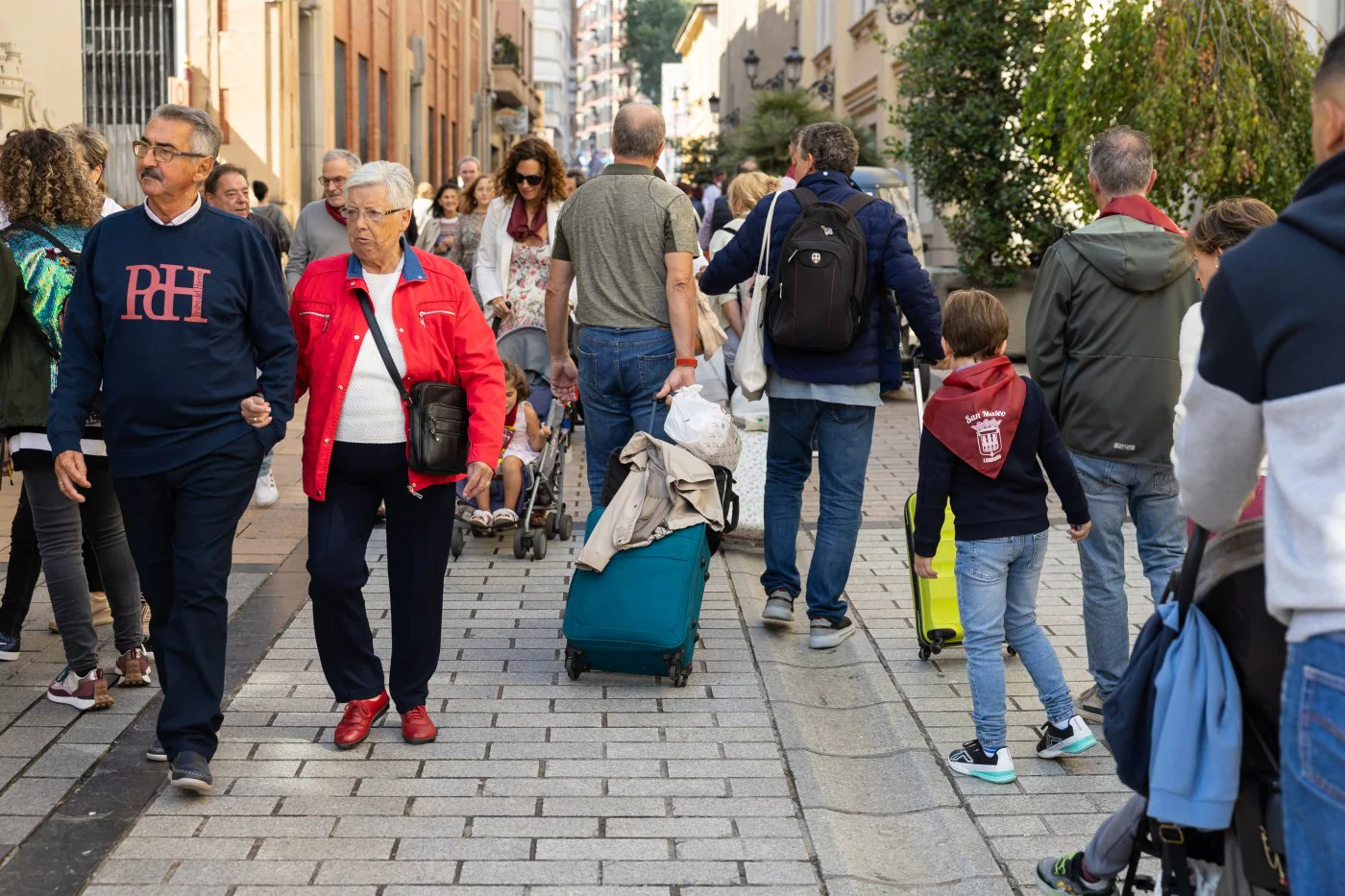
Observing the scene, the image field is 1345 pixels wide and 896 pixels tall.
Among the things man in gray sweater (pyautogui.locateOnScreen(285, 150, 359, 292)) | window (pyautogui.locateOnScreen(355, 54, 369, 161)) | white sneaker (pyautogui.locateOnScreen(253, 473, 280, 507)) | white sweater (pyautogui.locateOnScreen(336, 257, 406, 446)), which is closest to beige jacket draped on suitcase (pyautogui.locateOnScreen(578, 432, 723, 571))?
white sweater (pyautogui.locateOnScreen(336, 257, 406, 446))

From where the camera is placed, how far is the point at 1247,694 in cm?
Answer: 269

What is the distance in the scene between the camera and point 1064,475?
4848mm

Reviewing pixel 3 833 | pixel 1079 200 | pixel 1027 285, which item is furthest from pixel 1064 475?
pixel 1027 285

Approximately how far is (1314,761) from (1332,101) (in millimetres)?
995

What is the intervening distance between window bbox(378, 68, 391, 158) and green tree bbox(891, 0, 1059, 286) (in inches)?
573

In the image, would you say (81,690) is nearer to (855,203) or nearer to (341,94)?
(855,203)

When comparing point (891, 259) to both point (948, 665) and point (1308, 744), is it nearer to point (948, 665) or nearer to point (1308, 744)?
point (948, 665)

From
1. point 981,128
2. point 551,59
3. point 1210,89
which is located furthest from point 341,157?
point 551,59

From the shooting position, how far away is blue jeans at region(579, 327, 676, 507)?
635cm

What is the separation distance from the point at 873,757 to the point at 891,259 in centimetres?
199

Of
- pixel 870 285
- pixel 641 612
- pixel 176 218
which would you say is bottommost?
pixel 641 612

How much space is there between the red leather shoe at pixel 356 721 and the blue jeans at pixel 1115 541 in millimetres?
2352

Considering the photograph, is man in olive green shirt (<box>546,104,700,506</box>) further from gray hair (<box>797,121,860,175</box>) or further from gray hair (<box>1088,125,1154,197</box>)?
gray hair (<box>1088,125,1154,197</box>)

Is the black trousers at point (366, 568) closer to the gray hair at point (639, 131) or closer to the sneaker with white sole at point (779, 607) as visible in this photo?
the sneaker with white sole at point (779, 607)
